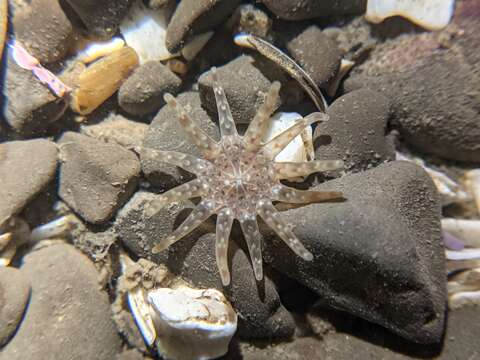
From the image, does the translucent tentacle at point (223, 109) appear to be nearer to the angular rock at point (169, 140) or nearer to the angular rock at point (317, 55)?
the angular rock at point (169, 140)

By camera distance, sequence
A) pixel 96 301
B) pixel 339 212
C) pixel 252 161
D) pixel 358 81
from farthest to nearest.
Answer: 1. pixel 358 81
2. pixel 96 301
3. pixel 252 161
4. pixel 339 212

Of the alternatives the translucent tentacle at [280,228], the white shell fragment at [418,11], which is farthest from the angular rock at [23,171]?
the white shell fragment at [418,11]

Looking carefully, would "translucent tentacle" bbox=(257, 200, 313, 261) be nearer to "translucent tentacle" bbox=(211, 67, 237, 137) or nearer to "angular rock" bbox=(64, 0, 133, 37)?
"translucent tentacle" bbox=(211, 67, 237, 137)

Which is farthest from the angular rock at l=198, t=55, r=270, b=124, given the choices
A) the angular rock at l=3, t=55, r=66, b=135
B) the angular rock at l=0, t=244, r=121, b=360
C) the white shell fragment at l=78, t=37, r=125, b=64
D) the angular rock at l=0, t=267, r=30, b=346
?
the angular rock at l=0, t=267, r=30, b=346

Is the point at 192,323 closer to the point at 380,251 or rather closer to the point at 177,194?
the point at 177,194

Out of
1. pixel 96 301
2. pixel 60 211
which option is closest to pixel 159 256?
pixel 96 301

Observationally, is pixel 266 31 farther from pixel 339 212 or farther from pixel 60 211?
pixel 60 211
